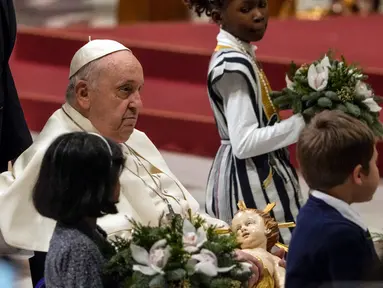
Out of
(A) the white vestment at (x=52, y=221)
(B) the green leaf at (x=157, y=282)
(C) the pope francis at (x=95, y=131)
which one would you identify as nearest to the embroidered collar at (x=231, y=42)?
(A) the white vestment at (x=52, y=221)

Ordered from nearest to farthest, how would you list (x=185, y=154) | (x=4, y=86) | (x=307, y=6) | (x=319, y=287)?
(x=319, y=287) < (x=4, y=86) < (x=185, y=154) < (x=307, y=6)

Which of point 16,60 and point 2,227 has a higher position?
point 2,227

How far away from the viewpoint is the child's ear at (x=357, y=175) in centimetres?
303

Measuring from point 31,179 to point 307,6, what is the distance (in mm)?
6615

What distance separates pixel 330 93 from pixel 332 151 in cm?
113

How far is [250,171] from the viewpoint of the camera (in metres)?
4.31

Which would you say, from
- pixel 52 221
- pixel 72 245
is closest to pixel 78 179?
pixel 72 245

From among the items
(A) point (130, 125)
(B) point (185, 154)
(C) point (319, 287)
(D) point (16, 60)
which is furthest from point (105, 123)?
(D) point (16, 60)

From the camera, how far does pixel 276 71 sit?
24.3 ft

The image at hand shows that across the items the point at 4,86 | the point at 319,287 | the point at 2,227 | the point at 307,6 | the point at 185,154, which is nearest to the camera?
the point at 319,287

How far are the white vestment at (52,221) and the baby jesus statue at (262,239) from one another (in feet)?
0.50

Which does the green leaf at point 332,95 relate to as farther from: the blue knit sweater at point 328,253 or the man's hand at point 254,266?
the blue knit sweater at point 328,253

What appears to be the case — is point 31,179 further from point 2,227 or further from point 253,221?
point 253,221

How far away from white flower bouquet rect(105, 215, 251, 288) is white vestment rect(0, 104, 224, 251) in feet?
1.32
